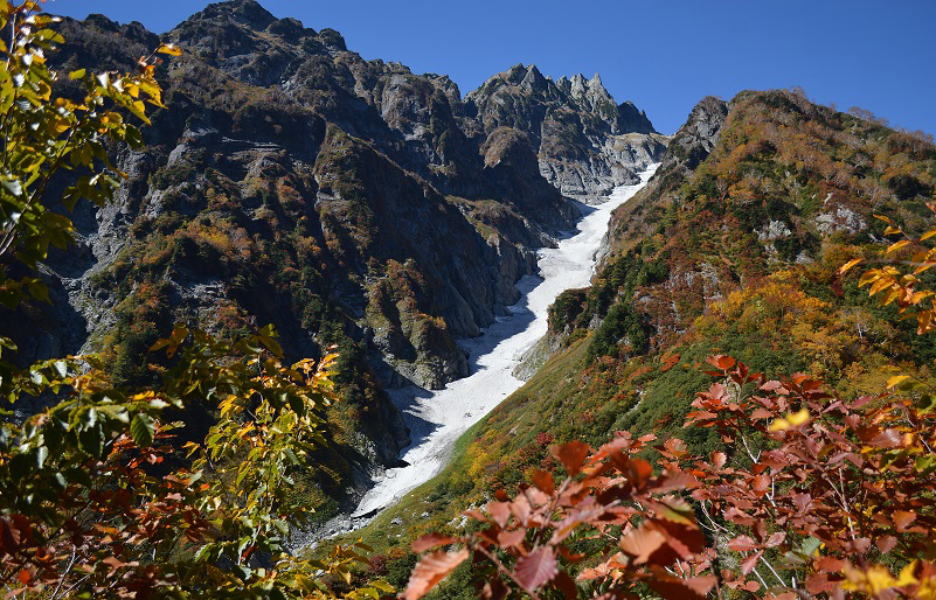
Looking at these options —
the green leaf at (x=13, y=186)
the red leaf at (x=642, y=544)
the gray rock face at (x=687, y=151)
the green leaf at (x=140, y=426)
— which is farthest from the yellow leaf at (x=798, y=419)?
the gray rock face at (x=687, y=151)

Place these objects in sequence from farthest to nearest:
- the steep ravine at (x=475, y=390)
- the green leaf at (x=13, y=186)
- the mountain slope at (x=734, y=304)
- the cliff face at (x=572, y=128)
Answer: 1. the cliff face at (x=572, y=128)
2. the steep ravine at (x=475, y=390)
3. the mountain slope at (x=734, y=304)
4. the green leaf at (x=13, y=186)

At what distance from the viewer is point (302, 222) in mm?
60500

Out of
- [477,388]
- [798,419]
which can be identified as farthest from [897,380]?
[477,388]

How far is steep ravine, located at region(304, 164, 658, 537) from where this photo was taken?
31.5 meters

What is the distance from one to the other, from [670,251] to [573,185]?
373 feet

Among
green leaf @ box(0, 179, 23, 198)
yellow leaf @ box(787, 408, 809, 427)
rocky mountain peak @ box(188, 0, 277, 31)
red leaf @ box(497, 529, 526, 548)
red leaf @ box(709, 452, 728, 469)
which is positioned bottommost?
red leaf @ box(709, 452, 728, 469)

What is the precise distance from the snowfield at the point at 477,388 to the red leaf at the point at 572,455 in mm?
28552

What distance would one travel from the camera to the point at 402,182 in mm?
78688

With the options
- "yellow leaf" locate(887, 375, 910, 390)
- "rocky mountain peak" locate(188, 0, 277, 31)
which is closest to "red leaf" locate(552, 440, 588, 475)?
"yellow leaf" locate(887, 375, 910, 390)

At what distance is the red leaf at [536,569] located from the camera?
871 millimetres

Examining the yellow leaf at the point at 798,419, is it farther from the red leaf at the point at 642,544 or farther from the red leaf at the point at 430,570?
the red leaf at the point at 430,570

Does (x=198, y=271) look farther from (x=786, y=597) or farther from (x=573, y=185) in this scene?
(x=573, y=185)

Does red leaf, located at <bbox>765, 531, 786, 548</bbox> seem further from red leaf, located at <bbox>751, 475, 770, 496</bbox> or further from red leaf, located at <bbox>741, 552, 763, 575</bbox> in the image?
red leaf, located at <bbox>751, 475, 770, 496</bbox>

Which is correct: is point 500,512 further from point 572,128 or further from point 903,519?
point 572,128
